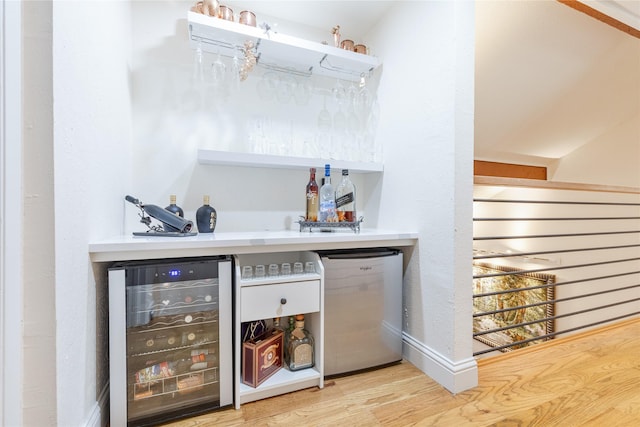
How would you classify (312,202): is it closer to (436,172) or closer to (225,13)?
(436,172)

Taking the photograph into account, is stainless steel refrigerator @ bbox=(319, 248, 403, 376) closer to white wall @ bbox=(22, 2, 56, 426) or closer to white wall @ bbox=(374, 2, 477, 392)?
white wall @ bbox=(374, 2, 477, 392)

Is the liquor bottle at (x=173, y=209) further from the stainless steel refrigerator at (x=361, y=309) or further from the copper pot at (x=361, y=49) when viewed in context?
the copper pot at (x=361, y=49)

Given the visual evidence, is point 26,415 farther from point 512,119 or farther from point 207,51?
point 512,119

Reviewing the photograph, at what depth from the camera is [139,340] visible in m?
1.13

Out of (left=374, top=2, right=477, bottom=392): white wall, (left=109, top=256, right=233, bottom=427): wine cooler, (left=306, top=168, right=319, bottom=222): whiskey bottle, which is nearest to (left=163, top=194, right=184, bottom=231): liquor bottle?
(left=109, top=256, right=233, bottom=427): wine cooler

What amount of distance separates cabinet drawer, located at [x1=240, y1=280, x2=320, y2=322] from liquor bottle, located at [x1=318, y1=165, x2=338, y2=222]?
463 mm

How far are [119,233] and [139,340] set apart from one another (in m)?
0.59

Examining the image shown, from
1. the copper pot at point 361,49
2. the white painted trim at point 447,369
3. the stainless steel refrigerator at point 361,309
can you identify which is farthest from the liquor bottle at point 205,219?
the copper pot at point 361,49

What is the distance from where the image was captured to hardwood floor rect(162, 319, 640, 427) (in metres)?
1.15

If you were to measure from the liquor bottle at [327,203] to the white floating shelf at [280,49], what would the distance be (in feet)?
2.32

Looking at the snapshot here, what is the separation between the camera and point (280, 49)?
1.69m

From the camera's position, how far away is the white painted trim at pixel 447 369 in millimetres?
1338

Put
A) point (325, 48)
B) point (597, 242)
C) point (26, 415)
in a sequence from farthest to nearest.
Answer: point (597, 242), point (325, 48), point (26, 415)

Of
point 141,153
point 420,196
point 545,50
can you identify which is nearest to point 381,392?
point 420,196
